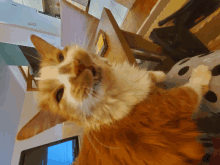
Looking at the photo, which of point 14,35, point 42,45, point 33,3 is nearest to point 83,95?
point 42,45

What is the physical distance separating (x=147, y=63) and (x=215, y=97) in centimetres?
107

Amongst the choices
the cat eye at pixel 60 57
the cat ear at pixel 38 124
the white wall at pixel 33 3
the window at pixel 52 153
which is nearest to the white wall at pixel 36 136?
the window at pixel 52 153

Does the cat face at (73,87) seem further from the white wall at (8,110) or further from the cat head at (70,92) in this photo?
the white wall at (8,110)

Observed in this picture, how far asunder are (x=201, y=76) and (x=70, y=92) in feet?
2.80

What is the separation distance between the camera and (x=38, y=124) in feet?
2.14

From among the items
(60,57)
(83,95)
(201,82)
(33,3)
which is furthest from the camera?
(33,3)

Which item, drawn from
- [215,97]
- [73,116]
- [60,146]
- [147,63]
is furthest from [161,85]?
[60,146]

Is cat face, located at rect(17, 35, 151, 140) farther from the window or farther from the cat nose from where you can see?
the window

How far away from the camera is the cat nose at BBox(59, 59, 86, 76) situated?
0.62 m

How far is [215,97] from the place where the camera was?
69 cm

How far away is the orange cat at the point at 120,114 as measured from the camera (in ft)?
1.97

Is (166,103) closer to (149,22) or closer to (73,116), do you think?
(73,116)

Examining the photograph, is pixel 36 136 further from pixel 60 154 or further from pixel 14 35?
pixel 14 35

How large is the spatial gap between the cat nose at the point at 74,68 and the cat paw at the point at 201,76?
75 cm
